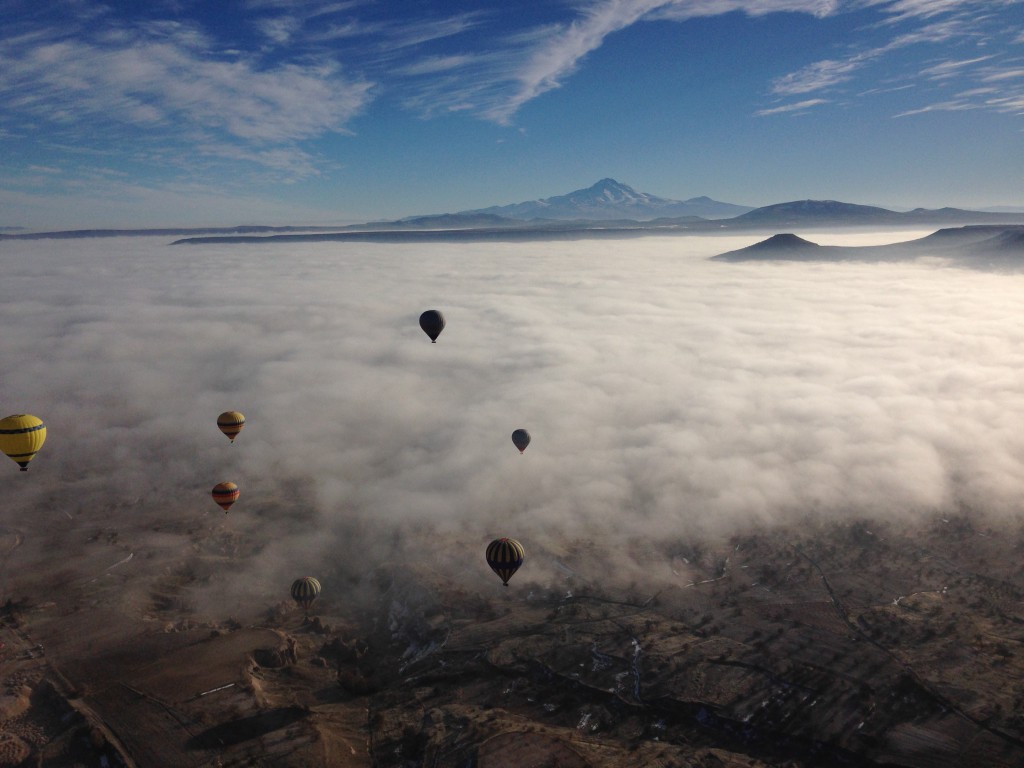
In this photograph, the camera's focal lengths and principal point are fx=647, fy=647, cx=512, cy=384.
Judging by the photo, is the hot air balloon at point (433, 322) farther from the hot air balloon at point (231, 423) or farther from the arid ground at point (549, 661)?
the arid ground at point (549, 661)

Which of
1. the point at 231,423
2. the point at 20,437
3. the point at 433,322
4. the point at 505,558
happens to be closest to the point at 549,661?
the point at 505,558

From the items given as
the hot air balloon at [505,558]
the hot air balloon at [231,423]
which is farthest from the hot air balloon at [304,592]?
the hot air balloon at [231,423]

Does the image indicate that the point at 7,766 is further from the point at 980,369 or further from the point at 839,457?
the point at 980,369

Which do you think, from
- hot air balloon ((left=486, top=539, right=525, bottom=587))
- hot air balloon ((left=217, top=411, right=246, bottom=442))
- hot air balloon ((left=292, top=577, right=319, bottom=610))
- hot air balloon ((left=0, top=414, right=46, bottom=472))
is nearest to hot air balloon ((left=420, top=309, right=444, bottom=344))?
hot air balloon ((left=217, top=411, right=246, bottom=442))

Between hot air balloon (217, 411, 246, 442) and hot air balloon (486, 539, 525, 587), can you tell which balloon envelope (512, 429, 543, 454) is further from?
hot air balloon (217, 411, 246, 442)

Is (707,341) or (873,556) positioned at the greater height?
(707,341)

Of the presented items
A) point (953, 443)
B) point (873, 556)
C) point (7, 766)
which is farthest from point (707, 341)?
point (7, 766)

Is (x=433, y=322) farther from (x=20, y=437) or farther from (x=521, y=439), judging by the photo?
(x=20, y=437)

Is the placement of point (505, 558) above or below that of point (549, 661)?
above

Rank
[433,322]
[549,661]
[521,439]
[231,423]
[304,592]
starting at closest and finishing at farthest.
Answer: [549,661], [304,592], [231,423], [521,439], [433,322]
